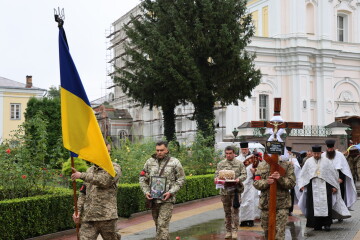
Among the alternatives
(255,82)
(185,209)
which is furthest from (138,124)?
(185,209)

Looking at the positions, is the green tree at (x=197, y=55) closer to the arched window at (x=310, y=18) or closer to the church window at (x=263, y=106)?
the church window at (x=263, y=106)

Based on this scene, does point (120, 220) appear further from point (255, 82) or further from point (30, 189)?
point (255, 82)

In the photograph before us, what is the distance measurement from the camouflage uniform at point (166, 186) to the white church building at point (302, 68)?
1160 inches

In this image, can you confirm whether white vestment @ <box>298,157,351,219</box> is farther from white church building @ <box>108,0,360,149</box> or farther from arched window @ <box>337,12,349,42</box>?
arched window @ <box>337,12,349,42</box>

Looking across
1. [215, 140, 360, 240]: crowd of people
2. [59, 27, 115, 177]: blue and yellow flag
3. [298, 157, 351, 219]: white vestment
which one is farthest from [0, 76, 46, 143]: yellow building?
[59, 27, 115, 177]: blue and yellow flag

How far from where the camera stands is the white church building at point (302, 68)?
4112 cm

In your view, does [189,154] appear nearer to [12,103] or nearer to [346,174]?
[346,174]

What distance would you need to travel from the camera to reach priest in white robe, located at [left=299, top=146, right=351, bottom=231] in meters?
12.5

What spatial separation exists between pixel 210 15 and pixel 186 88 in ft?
13.1

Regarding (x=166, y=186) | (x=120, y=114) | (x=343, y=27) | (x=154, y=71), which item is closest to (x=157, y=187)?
(x=166, y=186)

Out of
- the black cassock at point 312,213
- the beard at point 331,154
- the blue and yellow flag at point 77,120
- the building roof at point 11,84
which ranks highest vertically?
the building roof at point 11,84

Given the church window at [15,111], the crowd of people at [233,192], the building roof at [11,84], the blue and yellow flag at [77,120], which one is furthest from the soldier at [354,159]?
the building roof at [11,84]

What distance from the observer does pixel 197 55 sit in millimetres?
28562

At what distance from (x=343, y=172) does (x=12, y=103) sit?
50.0 meters
